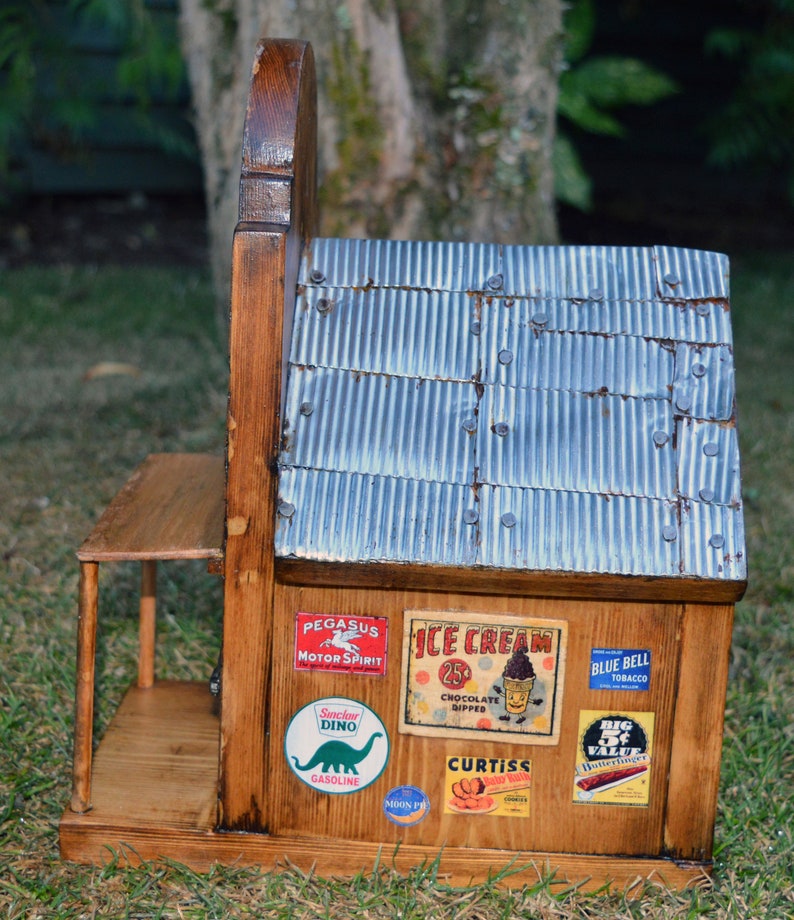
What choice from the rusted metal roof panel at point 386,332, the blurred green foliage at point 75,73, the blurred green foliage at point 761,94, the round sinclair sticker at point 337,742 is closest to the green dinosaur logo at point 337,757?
the round sinclair sticker at point 337,742

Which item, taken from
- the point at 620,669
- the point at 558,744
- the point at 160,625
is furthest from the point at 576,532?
the point at 160,625

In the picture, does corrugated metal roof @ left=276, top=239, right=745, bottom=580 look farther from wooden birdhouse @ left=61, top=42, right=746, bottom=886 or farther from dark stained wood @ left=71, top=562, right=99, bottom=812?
dark stained wood @ left=71, top=562, right=99, bottom=812

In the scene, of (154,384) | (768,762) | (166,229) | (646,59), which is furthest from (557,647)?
(646,59)

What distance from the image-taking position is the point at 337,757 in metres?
1.69

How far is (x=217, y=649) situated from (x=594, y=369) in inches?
47.3

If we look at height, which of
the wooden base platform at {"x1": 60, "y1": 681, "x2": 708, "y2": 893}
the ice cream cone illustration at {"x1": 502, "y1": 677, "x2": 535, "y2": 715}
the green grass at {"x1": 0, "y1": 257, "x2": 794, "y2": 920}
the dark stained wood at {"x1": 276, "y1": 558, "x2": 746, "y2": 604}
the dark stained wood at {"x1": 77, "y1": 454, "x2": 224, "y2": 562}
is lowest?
the green grass at {"x1": 0, "y1": 257, "x2": 794, "y2": 920}

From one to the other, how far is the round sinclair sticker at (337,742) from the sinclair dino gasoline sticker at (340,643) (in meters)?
0.06

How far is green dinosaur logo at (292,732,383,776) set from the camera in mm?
1682

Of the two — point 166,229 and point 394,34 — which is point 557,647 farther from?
point 166,229

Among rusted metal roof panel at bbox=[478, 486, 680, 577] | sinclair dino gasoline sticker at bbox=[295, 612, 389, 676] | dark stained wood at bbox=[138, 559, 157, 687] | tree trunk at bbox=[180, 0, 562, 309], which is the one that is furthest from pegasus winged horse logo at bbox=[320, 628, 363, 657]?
tree trunk at bbox=[180, 0, 562, 309]

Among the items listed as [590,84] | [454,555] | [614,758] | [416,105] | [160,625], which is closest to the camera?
[454,555]

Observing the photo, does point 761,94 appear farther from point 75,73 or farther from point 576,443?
point 576,443

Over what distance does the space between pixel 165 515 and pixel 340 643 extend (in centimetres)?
39

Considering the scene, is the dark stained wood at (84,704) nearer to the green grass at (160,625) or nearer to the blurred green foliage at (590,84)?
the green grass at (160,625)
